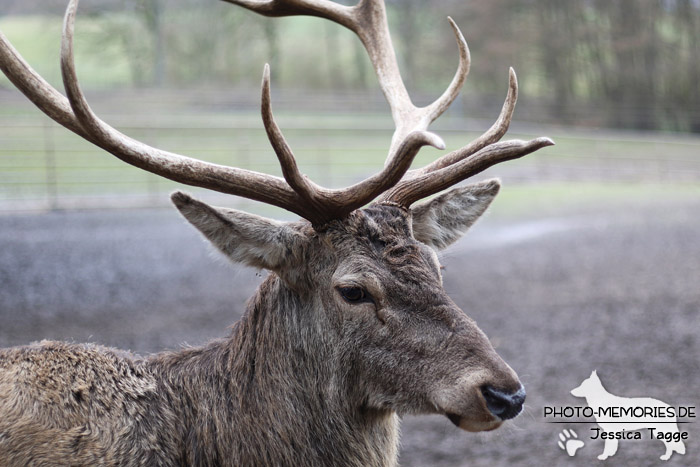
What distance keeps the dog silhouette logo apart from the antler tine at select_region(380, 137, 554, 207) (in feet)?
9.59

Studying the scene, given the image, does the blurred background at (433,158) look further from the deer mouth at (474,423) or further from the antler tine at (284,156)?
the antler tine at (284,156)

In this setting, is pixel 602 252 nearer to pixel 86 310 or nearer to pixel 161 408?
pixel 86 310

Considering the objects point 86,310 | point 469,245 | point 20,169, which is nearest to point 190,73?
point 20,169

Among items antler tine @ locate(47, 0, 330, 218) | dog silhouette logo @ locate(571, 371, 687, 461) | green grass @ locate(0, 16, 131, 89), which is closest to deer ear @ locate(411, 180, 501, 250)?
antler tine @ locate(47, 0, 330, 218)

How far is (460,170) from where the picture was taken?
3488mm

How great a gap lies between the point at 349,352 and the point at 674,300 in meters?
7.42

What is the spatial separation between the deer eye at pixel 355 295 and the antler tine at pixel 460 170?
561 mm

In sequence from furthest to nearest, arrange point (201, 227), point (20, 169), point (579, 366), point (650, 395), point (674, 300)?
point (20, 169) < point (674, 300) < point (579, 366) < point (650, 395) < point (201, 227)

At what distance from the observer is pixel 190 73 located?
84.5 ft

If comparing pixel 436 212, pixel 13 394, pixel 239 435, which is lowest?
pixel 239 435

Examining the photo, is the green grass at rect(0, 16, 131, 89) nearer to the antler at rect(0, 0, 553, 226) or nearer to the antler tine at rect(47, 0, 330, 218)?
the antler at rect(0, 0, 553, 226)

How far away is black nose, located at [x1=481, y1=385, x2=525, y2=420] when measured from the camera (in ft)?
9.63

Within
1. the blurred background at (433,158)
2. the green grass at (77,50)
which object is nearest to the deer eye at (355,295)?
the blurred background at (433,158)

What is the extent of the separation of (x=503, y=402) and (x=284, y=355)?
106 cm
